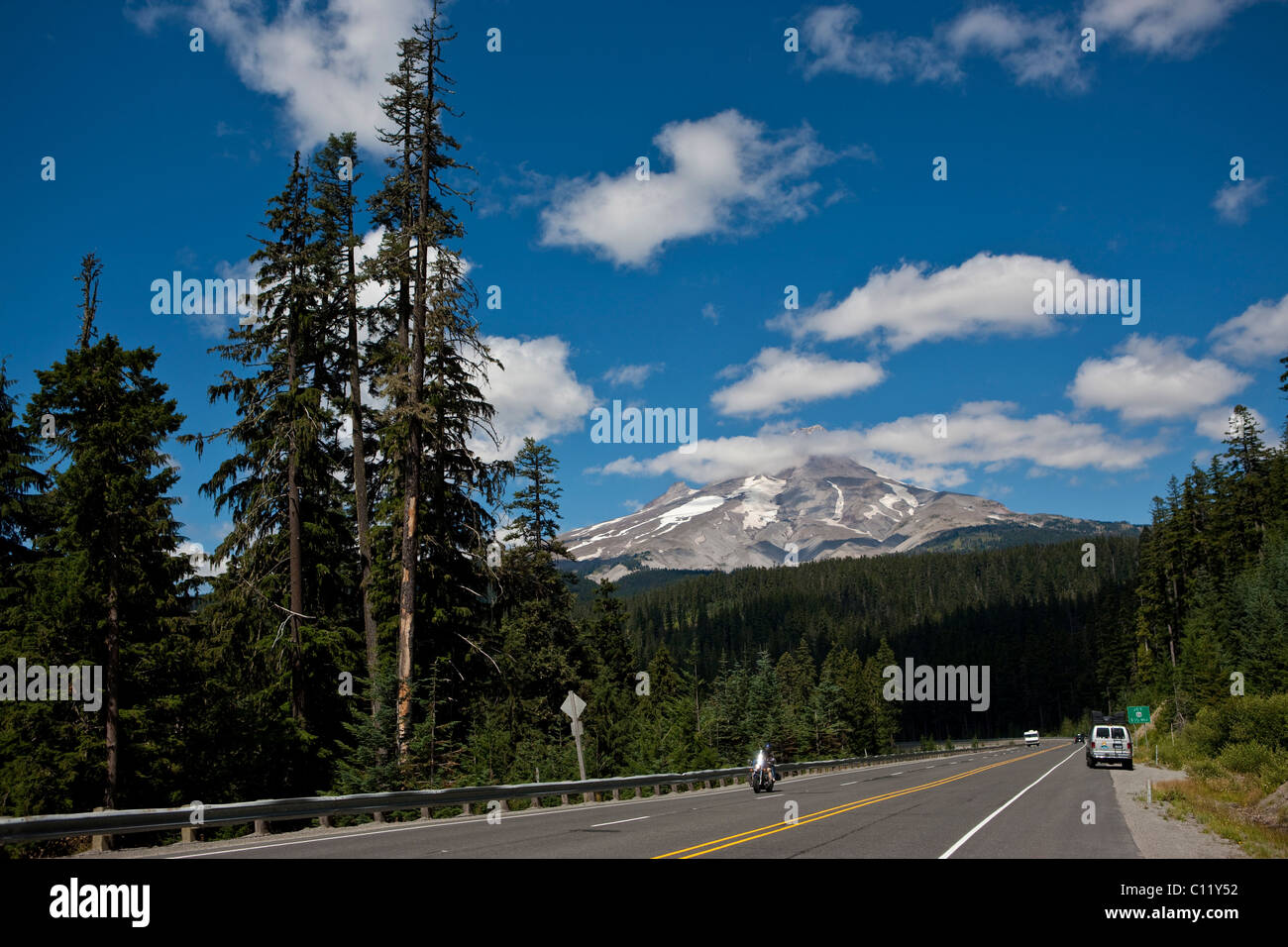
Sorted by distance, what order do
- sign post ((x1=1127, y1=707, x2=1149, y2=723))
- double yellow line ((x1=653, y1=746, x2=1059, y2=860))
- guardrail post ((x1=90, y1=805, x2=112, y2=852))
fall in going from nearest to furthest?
guardrail post ((x1=90, y1=805, x2=112, y2=852)), double yellow line ((x1=653, y1=746, x2=1059, y2=860)), sign post ((x1=1127, y1=707, x2=1149, y2=723))

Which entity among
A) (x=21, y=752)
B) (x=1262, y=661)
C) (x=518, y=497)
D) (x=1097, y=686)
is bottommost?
(x=1097, y=686)

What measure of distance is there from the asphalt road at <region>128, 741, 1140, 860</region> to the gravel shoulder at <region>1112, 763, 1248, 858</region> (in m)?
0.29

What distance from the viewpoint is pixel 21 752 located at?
54.5 ft

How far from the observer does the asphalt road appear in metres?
11.4

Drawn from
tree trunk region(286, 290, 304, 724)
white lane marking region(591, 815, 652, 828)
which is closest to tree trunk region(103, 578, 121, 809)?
tree trunk region(286, 290, 304, 724)

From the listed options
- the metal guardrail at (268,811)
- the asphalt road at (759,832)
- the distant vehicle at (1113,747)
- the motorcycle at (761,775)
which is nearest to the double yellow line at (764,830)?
the asphalt road at (759,832)

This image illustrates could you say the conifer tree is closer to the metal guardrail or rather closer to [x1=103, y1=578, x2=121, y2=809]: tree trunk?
[x1=103, y1=578, x2=121, y2=809]: tree trunk

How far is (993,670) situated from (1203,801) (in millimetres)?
129384

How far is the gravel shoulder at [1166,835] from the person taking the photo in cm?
1213

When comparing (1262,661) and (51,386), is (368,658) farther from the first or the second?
(1262,661)

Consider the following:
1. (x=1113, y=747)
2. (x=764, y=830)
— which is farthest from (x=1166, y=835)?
(x=1113, y=747)

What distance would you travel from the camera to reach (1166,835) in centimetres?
1446

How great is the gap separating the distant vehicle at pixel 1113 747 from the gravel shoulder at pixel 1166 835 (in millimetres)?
19330
